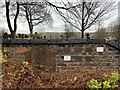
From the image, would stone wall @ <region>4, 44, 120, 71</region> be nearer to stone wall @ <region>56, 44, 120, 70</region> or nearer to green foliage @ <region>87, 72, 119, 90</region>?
stone wall @ <region>56, 44, 120, 70</region>

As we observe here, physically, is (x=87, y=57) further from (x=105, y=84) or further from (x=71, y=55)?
(x=105, y=84)

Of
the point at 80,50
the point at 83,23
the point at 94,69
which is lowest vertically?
the point at 94,69

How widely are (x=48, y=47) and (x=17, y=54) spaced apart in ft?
3.62

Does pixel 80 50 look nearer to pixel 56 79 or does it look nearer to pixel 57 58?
pixel 57 58

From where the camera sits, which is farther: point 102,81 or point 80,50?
point 80,50

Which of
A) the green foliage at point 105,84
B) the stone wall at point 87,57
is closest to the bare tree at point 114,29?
the stone wall at point 87,57

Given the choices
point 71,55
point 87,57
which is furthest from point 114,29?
point 71,55

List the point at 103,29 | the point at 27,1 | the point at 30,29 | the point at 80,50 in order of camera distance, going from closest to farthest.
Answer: the point at 27,1 < the point at 80,50 < the point at 30,29 < the point at 103,29

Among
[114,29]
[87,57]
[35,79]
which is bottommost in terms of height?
[35,79]

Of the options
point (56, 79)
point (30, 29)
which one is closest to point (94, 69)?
point (56, 79)

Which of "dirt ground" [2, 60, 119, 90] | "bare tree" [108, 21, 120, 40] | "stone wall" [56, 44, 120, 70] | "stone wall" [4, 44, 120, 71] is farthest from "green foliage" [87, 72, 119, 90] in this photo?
"bare tree" [108, 21, 120, 40]

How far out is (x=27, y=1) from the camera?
952 centimetres

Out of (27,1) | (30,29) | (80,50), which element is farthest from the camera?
(30,29)

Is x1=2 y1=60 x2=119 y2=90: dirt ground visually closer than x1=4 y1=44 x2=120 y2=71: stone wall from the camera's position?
Yes
